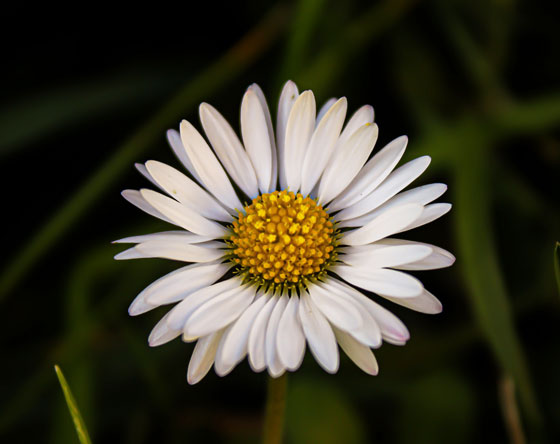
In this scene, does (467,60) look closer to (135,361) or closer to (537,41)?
(537,41)

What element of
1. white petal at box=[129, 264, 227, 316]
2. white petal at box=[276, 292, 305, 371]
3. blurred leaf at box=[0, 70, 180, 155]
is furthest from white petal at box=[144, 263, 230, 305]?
blurred leaf at box=[0, 70, 180, 155]

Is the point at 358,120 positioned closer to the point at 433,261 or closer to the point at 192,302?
the point at 433,261

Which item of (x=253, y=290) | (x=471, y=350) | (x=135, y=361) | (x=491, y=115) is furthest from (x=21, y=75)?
(x=471, y=350)

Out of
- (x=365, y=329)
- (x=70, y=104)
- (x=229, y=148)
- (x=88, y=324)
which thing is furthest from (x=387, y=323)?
(x=70, y=104)

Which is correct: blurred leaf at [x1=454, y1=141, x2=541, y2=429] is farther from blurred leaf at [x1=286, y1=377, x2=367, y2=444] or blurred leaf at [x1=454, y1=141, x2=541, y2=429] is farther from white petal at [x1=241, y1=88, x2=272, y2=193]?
white petal at [x1=241, y1=88, x2=272, y2=193]

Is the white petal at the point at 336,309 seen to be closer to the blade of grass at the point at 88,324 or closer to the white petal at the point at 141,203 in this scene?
the white petal at the point at 141,203

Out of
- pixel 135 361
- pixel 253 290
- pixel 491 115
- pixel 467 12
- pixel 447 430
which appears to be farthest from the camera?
pixel 467 12
